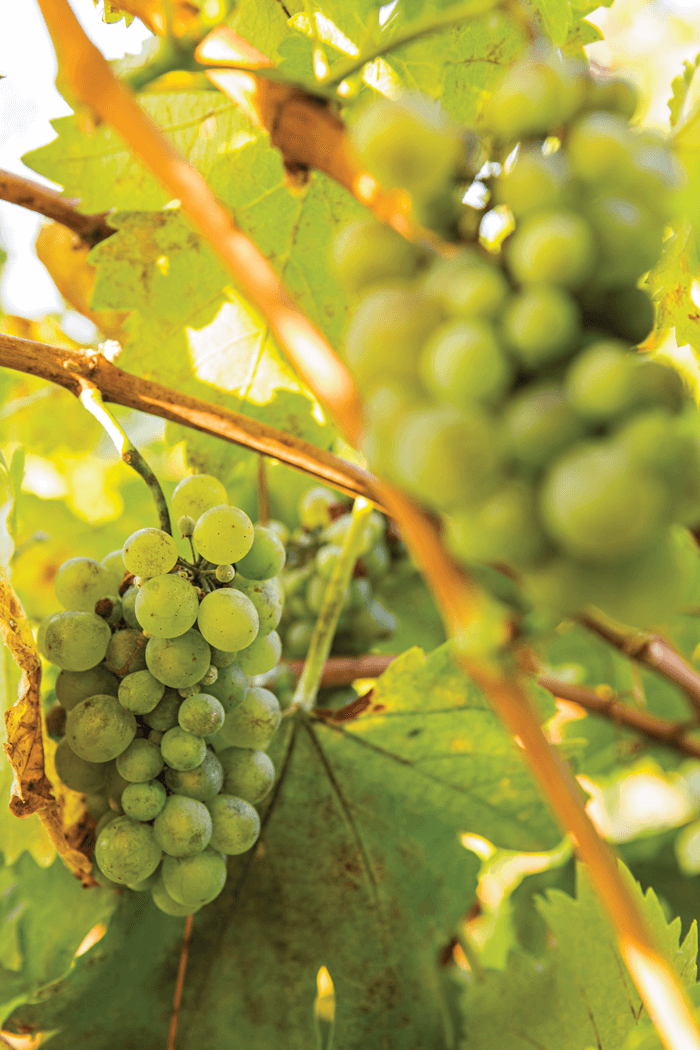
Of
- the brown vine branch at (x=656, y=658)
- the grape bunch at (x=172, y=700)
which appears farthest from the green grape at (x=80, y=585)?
the brown vine branch at (x=656, y=658)

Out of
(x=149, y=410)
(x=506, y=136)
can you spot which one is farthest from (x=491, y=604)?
(x=149, y=410)

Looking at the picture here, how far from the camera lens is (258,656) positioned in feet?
1.88

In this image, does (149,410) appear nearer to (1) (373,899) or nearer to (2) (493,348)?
(2) (493,348)

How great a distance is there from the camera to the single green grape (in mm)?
535

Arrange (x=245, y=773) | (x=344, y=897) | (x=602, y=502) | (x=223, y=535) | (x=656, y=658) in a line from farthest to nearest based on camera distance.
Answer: (x=656, y=658) < (x=344, y=897) < (x=245, y=773) < (x=223, y=535) < (x=602, y=502)

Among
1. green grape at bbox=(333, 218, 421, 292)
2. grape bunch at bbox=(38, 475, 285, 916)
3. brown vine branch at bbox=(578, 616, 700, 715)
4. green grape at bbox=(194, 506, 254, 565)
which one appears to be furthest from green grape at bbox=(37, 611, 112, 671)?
brown vine branch at bbox=(578, 616, 700, 715)

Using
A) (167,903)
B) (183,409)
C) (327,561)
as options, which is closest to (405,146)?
(183,409)

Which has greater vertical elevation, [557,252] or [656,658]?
[557,252]

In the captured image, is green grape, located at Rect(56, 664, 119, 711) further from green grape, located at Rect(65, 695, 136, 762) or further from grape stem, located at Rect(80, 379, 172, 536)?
grape stem, located at Rect(80, 379, 172, 536)

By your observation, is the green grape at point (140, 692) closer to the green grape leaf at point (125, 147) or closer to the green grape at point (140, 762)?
A: the green grape at point (140, 762)

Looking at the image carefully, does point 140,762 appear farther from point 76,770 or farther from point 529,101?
point 529,101

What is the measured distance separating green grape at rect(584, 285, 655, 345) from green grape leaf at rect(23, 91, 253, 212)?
44 cm

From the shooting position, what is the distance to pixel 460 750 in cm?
69

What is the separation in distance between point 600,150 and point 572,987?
585mm
